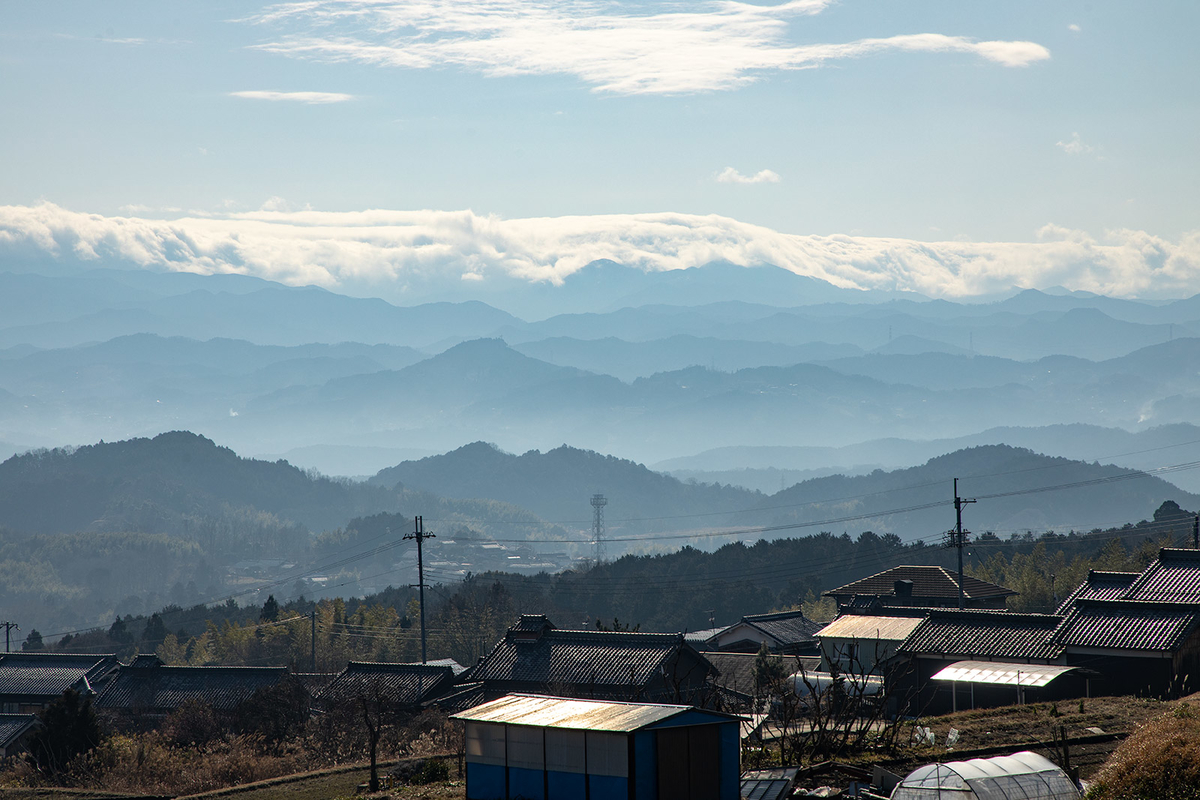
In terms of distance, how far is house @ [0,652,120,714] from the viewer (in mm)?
53500

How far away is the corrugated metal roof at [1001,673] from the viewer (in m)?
31.7

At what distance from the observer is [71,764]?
38.3 metres

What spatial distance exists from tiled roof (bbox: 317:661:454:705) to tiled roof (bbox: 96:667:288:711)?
322 centimetres

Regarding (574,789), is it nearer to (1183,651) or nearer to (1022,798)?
(1022,798)

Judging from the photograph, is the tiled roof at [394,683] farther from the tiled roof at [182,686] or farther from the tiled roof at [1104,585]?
the tiled roof at [1104,585]

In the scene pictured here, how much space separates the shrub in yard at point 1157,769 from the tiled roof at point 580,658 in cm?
2223

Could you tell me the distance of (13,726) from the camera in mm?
48250

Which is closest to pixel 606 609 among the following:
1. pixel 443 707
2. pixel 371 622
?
pixel 371 622

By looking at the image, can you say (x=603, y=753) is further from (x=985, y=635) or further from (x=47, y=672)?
(x=47, y=672)

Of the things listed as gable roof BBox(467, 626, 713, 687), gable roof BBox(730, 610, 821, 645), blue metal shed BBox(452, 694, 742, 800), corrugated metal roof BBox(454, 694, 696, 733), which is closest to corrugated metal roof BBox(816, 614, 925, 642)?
gable roof BBox(467, 626, 713, 687)

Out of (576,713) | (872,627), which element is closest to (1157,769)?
(576,713)

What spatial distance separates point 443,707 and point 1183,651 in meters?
25.8

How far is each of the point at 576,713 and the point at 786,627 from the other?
141 feet

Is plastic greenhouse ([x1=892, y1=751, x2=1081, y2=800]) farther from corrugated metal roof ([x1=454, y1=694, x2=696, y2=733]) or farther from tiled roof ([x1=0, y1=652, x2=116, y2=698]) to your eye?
tiled roof ([x1=0, y1=652, x2=116, y2=698])
